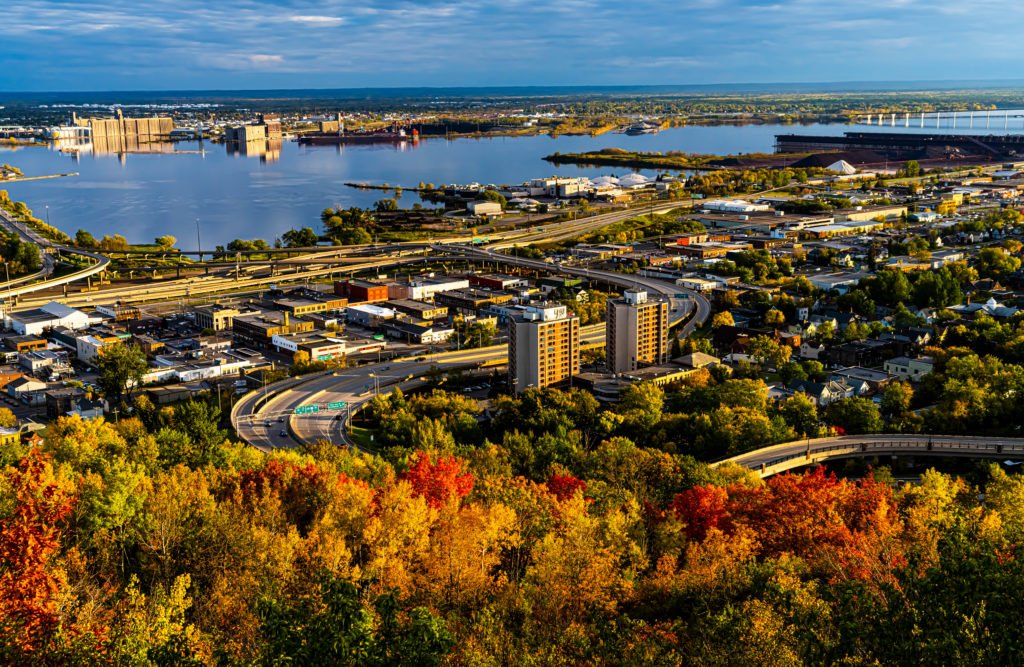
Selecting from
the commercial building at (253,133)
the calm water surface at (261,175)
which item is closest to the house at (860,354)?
the calm water surface at (261,175)

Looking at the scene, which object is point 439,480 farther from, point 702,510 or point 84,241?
point 84,241

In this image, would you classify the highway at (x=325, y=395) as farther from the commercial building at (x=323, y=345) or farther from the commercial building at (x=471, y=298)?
the commercial building at (x=471, y=298)

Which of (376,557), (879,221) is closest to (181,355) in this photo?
(376,557)

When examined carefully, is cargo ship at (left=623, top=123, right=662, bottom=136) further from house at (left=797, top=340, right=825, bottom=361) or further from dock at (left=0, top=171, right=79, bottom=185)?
house at (left=797, top=340, right=825, bottom=361)

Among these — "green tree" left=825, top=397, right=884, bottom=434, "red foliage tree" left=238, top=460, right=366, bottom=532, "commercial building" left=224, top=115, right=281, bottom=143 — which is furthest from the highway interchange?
"commercial building" left=224, top=115, right=281, bottom=143

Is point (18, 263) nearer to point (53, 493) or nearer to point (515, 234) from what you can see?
point (515, 234)

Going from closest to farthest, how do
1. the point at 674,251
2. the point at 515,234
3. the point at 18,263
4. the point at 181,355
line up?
the point at 181,355, the point at 18,263, the point at 674,251, the point at 515,234

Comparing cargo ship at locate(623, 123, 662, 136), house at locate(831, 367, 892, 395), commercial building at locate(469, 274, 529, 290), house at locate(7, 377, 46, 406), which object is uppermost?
cargo ship at locate(623, 123, 662, 136)

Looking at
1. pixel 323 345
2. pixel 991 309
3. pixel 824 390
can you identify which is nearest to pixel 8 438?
pixel 323 345
